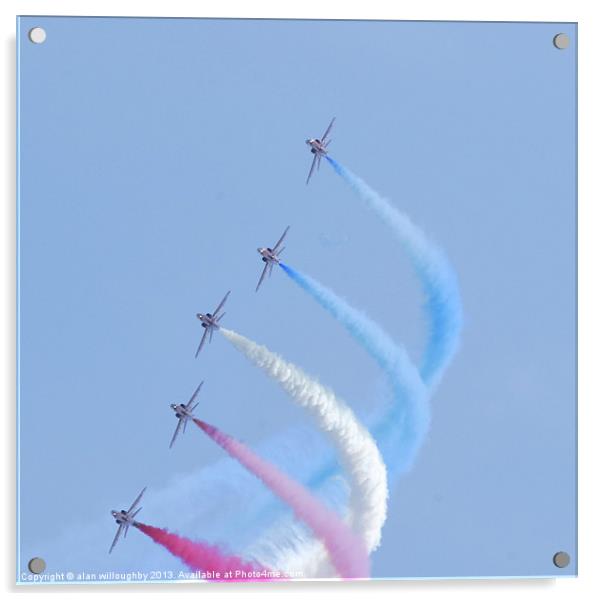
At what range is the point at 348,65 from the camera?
577cm

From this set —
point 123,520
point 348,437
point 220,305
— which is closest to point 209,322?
point 220,305

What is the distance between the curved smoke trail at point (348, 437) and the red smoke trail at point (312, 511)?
64 millimetres

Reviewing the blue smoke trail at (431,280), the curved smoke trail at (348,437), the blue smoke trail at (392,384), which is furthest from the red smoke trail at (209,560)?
the blue smoke trail at (431,280)

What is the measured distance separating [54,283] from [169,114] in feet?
3.25

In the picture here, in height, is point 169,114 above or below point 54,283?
above

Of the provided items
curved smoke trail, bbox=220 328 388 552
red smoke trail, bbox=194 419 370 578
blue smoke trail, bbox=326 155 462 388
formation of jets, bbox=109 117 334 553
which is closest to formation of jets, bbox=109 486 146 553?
formation of jets, bbox=109 117 334 553

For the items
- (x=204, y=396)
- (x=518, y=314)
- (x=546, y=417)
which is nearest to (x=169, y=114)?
(x=204, y=396)

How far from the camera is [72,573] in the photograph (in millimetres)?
5574

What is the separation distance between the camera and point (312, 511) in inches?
221

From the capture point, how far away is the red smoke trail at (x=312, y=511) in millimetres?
5613

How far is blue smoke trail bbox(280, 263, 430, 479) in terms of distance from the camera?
18.7ft

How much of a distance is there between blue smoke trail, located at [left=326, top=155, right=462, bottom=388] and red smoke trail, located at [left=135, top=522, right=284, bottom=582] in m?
1.24

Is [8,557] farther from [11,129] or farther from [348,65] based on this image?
[348,65]
